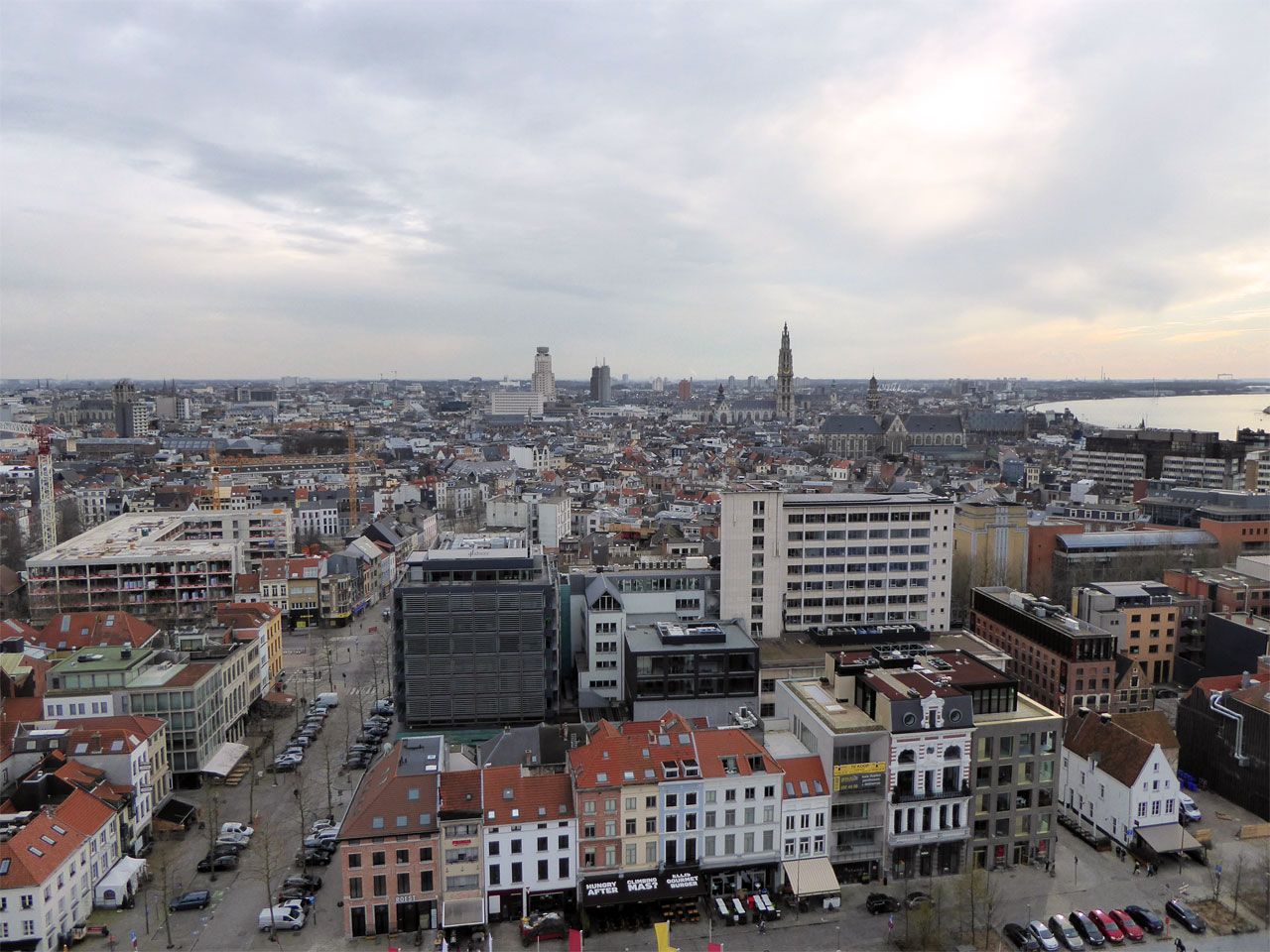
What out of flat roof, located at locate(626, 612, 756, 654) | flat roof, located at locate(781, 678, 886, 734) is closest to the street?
flat roof, located at locate(626, 612, 756, 654)

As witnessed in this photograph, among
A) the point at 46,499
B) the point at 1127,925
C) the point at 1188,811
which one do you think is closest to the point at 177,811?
the point at 1127,925

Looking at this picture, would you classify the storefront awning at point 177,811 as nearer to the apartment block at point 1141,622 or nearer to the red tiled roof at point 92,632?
the red tiled roof at point 92,632

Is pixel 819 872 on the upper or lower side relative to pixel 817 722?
lower

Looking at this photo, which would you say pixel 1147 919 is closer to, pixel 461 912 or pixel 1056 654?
pixel 1056 654

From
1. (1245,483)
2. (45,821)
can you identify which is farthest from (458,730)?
(1245,483)

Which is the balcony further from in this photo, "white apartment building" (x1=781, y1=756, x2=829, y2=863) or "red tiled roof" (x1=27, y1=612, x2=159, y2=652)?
"red tiled roof" (x1=27, y1=612, x2=159, y2=652)

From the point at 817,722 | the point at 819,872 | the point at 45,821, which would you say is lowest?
the point at 819,872

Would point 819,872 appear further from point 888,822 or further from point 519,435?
point 519,435
